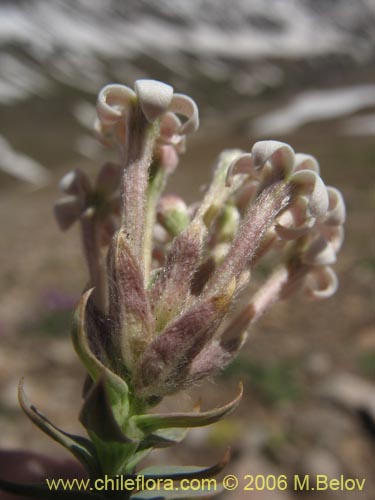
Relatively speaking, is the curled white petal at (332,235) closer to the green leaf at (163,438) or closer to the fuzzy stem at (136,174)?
the fuzzy stem at (136,174)

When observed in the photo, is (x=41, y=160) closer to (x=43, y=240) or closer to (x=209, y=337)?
(x=43, y=240)

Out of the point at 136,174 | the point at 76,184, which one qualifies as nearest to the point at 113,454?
the point at 136,174

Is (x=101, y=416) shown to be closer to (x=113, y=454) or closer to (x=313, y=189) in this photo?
Answer: (x=113, y=454)

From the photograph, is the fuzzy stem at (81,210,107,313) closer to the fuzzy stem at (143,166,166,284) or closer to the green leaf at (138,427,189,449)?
the fuzzy stem at (143,166,166,284)

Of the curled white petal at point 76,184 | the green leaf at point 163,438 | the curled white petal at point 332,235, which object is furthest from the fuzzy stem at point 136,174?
the curled white petal at point 332,235

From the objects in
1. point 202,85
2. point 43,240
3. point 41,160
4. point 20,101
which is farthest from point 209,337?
point 202,85
